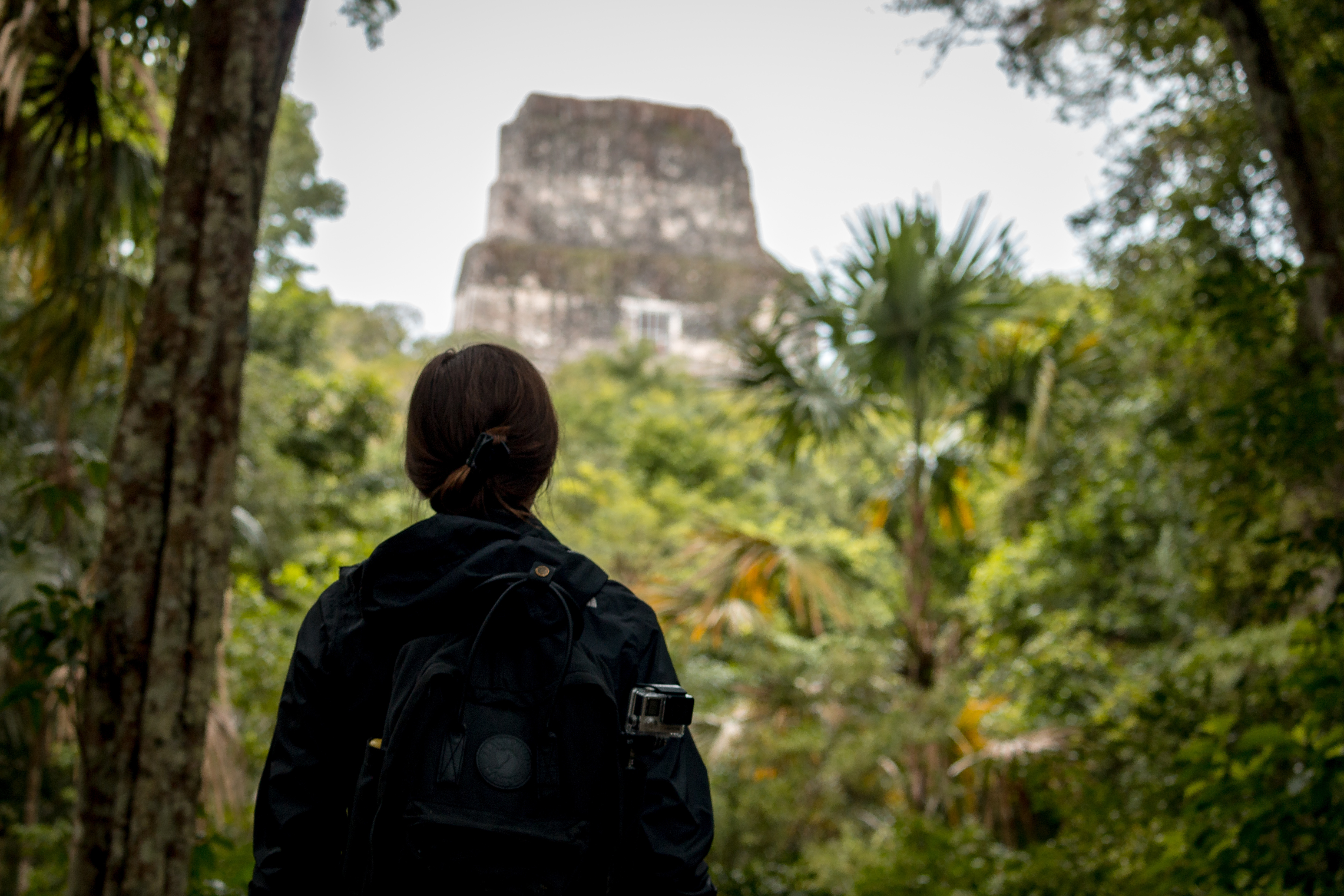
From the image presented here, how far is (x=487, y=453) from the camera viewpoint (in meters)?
1.21

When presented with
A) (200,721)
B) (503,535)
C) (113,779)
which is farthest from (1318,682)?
Answer: (113,779)

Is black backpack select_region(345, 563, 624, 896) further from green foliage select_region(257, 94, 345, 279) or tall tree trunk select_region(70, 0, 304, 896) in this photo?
green foliage select_region(257, 94, 345, 279)

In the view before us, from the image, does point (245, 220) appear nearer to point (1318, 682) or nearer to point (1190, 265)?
point (1318, 682)

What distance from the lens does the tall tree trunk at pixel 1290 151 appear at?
112 inches

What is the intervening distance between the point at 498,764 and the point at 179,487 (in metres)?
1.48

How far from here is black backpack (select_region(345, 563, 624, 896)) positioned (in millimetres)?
1033


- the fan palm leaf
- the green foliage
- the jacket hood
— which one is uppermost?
the green foliage

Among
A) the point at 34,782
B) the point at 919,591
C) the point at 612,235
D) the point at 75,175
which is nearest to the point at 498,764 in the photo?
the point at 75,175

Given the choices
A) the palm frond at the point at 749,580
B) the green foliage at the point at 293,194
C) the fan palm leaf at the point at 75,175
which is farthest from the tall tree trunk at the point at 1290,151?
the green foliage at the point at 293,194

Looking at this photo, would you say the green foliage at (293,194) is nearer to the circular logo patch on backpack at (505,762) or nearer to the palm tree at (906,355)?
the palm tree at (906,355)

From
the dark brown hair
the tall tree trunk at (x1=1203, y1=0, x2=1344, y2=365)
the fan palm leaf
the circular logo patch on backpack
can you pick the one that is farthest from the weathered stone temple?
the circular logo patch on backpack

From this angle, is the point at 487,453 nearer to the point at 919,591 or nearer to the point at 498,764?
the point at 498,764

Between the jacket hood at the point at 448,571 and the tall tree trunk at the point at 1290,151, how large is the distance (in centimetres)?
254

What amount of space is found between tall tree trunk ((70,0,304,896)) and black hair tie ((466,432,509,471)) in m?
1.29
